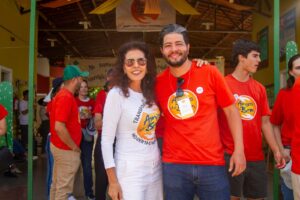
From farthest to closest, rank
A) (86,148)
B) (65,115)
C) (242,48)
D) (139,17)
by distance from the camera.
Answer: (139,17) < (86,148) < (65,115) < (242,48)

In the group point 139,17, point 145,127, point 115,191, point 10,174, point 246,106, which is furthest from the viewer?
point 139,17

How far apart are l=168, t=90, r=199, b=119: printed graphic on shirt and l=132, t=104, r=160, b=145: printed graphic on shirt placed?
0.14 metres

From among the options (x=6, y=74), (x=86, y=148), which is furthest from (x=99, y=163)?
(x=6, y=74)

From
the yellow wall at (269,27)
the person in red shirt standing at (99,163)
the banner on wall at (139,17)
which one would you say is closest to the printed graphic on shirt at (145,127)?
the person in red shirt standing at (99,163)

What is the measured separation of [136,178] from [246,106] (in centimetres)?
127

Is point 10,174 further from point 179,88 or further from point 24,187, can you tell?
point 179,88

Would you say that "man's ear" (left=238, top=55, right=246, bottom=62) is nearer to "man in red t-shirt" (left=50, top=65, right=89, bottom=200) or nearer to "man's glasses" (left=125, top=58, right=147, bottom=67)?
Answer: "man's glasses" (left=125, top=58, right=147, bottom=67)

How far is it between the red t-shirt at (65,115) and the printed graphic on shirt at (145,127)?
65.6 inches

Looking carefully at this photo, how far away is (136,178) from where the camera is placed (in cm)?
298

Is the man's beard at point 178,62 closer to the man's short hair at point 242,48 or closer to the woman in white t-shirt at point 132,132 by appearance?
the woman in white t-shirt at point 132,132

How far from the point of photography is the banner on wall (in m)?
10.4

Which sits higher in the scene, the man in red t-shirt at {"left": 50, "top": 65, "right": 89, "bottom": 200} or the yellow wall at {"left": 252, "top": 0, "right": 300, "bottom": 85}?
the yellow wall at {"left": 252, "top": 0, "right": 300, "bottom": 85}

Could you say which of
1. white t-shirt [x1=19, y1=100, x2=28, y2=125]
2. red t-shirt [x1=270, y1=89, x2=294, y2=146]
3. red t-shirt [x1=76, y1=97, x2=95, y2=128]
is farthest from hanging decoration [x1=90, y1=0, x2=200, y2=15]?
red t-shirt [x1=270, y1=89, x2=294, y2=146]

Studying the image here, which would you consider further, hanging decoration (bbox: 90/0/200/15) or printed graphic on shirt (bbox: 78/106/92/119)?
hanging decoration (bbox: 90/0/200/15)
